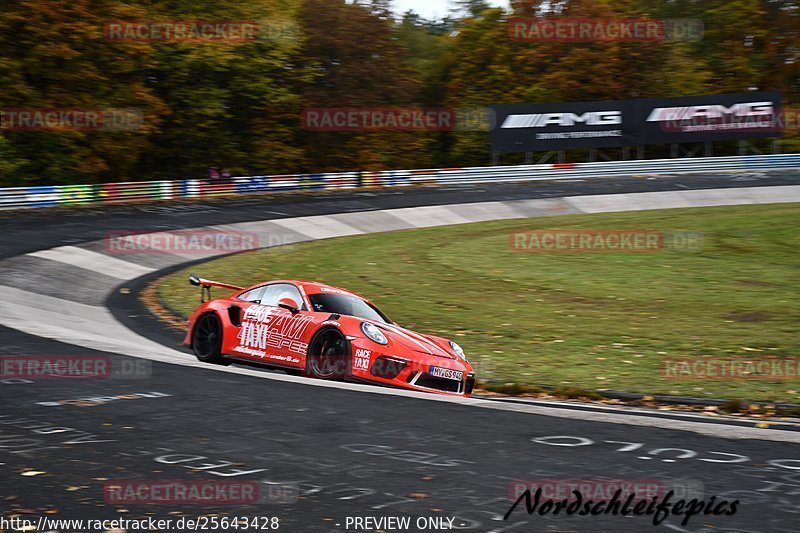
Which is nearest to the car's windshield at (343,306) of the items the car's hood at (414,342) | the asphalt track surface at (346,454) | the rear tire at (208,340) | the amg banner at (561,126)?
the car's hood at (414,342)

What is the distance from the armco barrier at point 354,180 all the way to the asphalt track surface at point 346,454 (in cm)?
2655

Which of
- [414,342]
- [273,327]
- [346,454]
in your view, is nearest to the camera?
[346,454]

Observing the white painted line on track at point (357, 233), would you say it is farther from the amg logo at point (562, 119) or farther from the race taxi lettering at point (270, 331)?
the amg logo at point (562, 119)

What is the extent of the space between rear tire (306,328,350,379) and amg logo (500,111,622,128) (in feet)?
115

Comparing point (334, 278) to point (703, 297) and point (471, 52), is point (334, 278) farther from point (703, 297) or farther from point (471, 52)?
point (471, 52)

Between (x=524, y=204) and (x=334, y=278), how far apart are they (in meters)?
16.7

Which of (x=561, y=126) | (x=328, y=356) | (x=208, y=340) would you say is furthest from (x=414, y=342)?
(x=561, y=126)

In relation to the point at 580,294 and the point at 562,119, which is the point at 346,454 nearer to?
the point at 580,294

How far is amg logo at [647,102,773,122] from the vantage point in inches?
1773

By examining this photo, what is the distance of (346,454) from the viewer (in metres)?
6.46

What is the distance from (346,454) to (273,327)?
5.30 metres

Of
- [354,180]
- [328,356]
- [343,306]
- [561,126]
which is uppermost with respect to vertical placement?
[561,126]

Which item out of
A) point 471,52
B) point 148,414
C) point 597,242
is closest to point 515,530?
point 148,414

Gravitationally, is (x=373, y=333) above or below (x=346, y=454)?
above
